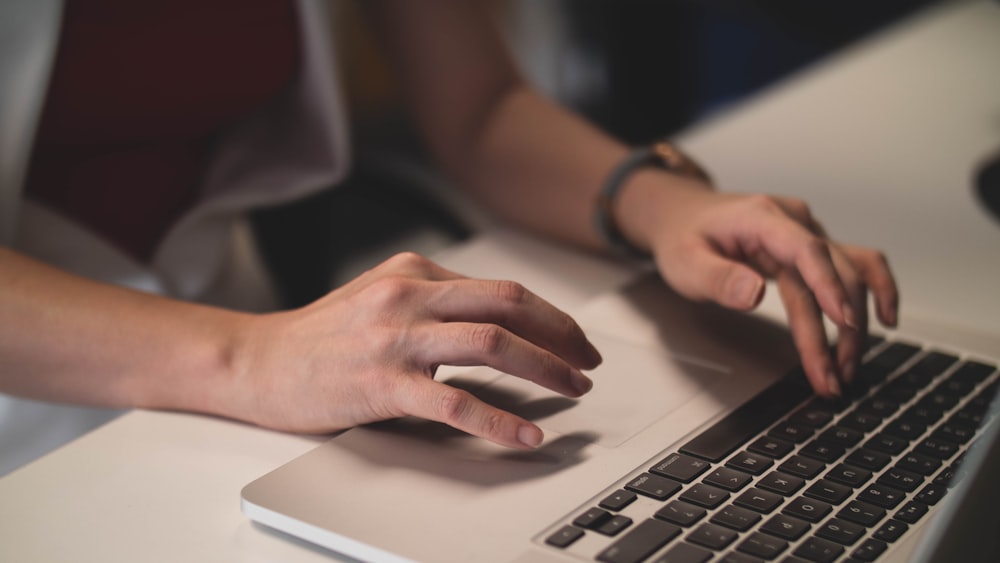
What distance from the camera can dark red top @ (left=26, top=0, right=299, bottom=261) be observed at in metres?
0.73

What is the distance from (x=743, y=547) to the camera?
1.34 feet

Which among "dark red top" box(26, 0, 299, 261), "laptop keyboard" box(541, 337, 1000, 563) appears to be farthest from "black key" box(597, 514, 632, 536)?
"dark red top" box(26, 0, 299, 261)

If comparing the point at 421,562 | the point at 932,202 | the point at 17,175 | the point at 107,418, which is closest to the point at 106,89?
the point at 17,175

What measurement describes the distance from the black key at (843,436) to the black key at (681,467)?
0.07 meters

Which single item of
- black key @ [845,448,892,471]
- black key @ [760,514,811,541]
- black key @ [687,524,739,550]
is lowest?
black key @ [687,524,739,550]

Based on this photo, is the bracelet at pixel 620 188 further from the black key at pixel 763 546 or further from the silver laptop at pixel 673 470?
the black key at pixel 763 546

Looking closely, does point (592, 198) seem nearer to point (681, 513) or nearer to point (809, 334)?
point (809, 334)

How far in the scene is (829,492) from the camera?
1.47ft

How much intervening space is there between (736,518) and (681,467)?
4 cm

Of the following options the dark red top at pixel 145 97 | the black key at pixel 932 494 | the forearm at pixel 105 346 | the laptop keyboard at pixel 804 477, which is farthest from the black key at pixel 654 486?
the dark red top at pixel 145 97

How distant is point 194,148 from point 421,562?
1.86 ft

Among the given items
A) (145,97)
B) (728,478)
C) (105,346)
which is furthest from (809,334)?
(145,97)

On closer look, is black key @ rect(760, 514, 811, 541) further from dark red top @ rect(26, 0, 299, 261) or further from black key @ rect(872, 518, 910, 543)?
dark red top @ rect(26, 0, 299, 261)

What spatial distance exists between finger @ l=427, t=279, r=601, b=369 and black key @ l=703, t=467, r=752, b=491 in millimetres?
95
